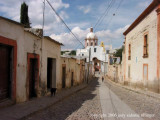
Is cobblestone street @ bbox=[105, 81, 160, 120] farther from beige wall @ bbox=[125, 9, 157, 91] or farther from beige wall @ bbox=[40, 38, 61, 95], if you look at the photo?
beige wall @ bbox=[40, 38, 61, 95]

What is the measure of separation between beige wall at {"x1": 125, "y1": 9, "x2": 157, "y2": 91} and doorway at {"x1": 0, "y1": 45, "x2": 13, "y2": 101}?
9.93m

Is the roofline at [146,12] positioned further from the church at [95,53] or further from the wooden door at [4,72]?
the church at [95,53]

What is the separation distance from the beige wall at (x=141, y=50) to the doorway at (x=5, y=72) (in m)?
9.93

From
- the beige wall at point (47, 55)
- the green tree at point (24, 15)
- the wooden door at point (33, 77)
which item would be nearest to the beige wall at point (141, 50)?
the beige wall at point (47, 55)

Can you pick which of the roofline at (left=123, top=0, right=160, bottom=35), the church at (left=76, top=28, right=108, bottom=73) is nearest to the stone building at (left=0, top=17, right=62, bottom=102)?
the roofline at (left=123, top=0, right=160, bottom=35)

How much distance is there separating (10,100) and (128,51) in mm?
17267

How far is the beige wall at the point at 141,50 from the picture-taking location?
13.1 metres

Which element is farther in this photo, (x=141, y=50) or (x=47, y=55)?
(x=141, y=50)

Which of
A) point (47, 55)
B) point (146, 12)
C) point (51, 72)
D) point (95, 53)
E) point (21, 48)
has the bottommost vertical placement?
point (51, 72)

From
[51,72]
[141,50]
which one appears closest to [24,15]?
[51,72]

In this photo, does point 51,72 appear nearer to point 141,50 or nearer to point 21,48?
point 21,48

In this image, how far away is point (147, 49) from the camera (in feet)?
48.8

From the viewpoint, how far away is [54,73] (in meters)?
12.4

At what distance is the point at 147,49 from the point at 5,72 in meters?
11.7
